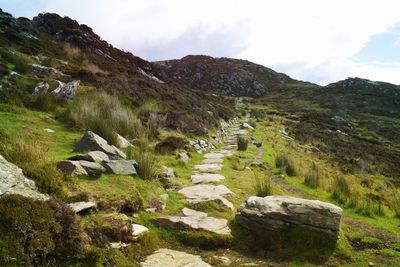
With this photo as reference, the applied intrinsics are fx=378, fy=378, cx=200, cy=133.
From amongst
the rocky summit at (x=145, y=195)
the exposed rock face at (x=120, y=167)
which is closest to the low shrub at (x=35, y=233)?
the rocky summit at (x=145, y=195)

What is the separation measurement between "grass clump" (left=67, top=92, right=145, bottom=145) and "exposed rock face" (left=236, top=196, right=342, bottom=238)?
17.3 ft

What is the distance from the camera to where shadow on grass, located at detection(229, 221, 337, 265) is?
6355 millimetres

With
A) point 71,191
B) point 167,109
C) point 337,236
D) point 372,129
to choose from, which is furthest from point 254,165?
point 372,129

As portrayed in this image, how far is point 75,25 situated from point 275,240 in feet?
97.9

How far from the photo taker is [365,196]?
11.3 meters

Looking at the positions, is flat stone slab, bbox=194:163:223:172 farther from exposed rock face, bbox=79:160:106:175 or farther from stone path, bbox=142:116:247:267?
exposed rock face, bbox=79:160:106:175

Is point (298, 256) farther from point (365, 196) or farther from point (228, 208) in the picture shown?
point (365, 196)

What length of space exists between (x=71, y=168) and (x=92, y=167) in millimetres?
467

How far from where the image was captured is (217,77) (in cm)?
9281

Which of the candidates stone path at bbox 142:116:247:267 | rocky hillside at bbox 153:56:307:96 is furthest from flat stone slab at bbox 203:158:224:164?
rocky hillside at bbox 153:56:307:96

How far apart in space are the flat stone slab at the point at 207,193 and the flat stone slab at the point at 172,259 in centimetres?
201

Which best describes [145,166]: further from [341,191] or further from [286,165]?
[286,165]

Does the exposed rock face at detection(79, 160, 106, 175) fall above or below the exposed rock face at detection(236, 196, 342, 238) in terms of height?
above

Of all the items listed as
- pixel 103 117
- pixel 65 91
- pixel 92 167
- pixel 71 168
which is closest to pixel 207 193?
pixel 92 167
